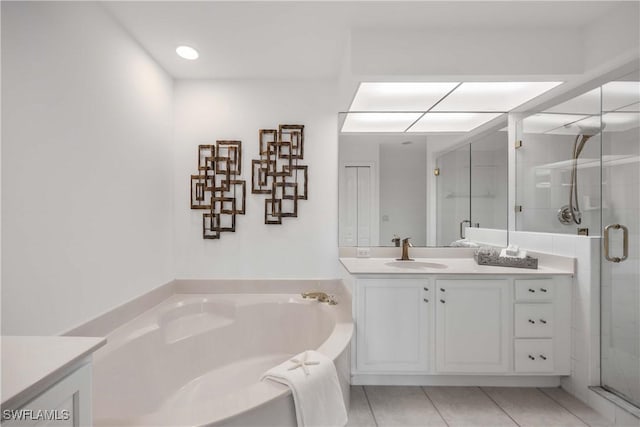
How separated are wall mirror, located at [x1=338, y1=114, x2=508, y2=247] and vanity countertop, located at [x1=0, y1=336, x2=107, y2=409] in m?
2.19

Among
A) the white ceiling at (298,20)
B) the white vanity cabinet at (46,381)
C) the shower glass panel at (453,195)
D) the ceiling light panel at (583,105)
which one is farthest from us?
the shower glass panel at (453,195)

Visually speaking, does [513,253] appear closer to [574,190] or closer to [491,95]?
[574,190]

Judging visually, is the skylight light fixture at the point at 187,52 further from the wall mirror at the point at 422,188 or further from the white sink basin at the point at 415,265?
the white sink basin at the point at 415,265

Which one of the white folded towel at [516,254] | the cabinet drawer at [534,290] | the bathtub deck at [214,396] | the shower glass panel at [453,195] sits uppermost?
the shower glass panel at [453,195]

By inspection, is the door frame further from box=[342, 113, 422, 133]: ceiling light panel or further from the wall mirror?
box=[342, 113, 422, 133]: ceiling light panel

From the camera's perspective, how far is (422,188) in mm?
2906

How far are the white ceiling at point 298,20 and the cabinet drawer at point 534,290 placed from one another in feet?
5.31

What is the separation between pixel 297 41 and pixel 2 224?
6.04ft

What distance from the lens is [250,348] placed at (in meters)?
2.59

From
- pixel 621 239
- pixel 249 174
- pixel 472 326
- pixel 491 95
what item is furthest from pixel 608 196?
pixel 249 174

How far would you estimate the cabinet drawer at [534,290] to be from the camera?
2293 millimetres

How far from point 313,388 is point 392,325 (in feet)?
3.09

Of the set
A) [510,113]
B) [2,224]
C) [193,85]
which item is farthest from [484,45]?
[2,224]

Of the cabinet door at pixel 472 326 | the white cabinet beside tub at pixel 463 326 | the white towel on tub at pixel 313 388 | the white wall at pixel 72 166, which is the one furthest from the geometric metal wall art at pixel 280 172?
the white towel on tub at pixel 313 388
